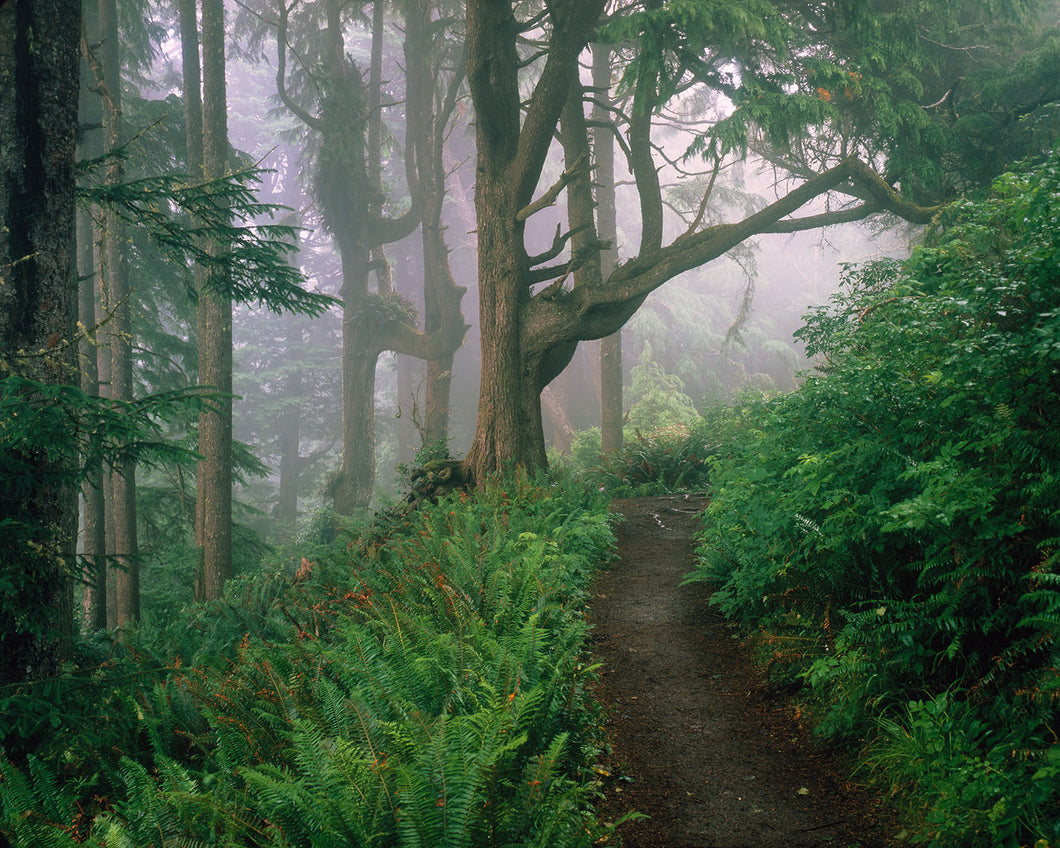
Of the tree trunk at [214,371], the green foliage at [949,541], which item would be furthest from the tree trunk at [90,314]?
the green foliage at [949,541]

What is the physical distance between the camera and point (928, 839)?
2.93 meters

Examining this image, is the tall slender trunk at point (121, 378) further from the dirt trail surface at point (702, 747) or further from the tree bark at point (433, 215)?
the dirt trail surface at point (702, 747)

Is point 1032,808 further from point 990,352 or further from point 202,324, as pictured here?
point 202,324

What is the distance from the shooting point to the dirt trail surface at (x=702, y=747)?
329cm

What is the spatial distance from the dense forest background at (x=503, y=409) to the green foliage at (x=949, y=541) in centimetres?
3

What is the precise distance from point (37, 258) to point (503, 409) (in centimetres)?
647

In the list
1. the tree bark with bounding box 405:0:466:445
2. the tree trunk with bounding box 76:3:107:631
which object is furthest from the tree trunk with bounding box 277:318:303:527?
the tree trunk with bounding box 76:3:107:631

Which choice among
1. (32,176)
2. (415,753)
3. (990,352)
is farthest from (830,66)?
(415,753)

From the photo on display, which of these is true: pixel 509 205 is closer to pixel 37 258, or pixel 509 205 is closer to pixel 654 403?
pixel 37 258

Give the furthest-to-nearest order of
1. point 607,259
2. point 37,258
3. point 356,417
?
1. point 356,417
2. point 607,259
3. point 37,258

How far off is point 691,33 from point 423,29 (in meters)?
11.2

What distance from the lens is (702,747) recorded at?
4121 mm

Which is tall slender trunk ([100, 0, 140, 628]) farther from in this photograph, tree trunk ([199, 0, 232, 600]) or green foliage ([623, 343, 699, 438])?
green foliage ([623, 343, 699, 438])

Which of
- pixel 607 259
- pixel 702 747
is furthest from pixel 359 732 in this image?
pixel 607 259
